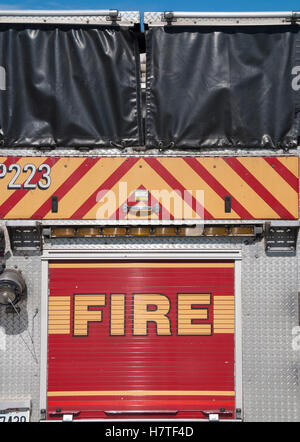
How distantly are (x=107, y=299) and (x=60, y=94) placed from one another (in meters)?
1.76

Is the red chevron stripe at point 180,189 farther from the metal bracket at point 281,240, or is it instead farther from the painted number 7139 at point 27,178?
the painted number 7139 at point 27,178

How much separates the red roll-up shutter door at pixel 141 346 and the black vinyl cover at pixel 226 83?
4.07 ft

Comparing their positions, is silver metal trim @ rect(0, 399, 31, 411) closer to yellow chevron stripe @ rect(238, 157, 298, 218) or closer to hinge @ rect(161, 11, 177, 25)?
yellow chevron stripe @ rect(238, 157, 298, 218)

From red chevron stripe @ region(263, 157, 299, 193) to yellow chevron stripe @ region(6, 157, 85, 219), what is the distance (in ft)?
5.19

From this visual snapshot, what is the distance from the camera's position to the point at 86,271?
4121 mm

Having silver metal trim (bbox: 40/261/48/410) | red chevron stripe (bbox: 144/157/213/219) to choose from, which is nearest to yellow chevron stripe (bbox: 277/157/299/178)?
red chevron stripe (bbox: 144/157/213/219)

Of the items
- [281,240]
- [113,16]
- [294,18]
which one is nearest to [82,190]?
[113,16]

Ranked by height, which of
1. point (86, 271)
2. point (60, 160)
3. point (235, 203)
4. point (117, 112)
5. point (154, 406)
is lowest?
point (154, 406)

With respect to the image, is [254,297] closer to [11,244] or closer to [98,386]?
[98,386]

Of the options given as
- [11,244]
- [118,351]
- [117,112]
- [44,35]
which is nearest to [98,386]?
[118,351]

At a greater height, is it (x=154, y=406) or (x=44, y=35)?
(x=44, y=35)

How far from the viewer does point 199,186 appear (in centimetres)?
409

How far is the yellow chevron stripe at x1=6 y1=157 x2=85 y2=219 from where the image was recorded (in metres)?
4.10

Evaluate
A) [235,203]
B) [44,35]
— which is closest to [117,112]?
[44,35]
